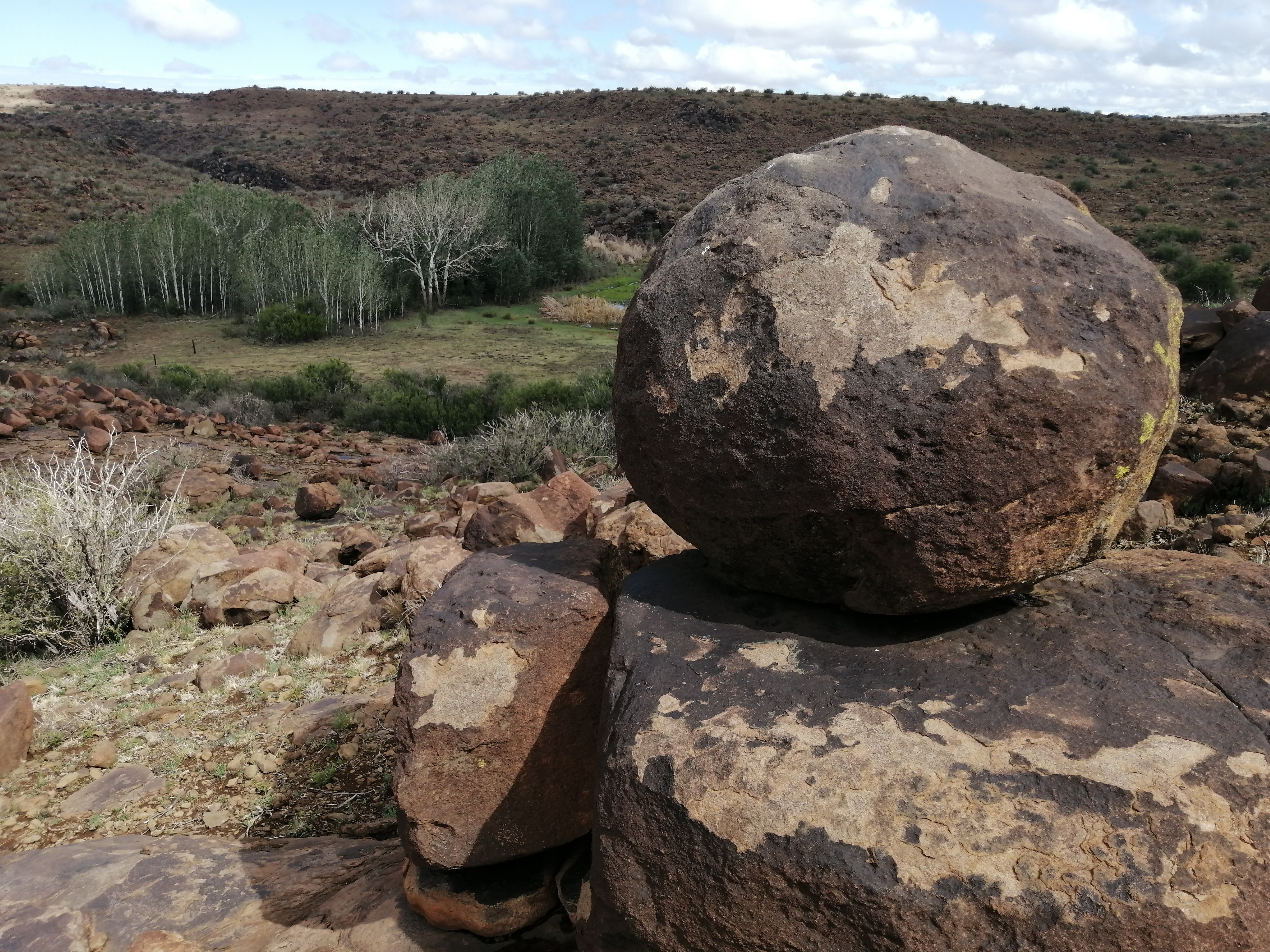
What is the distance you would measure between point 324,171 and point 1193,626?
60.5 metres

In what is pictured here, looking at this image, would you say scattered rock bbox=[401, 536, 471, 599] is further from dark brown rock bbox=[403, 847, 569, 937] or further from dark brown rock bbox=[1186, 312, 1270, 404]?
dark brown rock bbox=[1186, 312, 1270, 404]

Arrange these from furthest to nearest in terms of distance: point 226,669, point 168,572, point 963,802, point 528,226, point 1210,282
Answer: point 528,226 < point 1210,282 < point 168,572 < point 226,669 < point 963,802

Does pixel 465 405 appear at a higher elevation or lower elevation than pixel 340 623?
lower

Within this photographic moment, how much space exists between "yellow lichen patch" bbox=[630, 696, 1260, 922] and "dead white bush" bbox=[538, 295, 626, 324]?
25804mm

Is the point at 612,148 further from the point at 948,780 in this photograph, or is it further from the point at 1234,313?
the point at 948,780

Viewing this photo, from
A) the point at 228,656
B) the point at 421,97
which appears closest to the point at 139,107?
the point at 421,97

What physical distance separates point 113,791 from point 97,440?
8588 millimetres

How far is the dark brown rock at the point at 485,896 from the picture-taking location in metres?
2.80

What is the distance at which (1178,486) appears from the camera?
222 inches

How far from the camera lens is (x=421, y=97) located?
8138cm

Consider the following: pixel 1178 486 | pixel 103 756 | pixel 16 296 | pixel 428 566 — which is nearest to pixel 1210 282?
pixel 1178 486

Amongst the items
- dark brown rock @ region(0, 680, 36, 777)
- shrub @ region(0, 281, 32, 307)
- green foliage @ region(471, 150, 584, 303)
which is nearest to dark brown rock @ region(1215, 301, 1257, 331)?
dark brown rock @ region(0, 680, 36, 777)

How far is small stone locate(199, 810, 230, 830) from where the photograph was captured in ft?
12.5

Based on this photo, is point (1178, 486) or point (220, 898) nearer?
point (220, 898)
